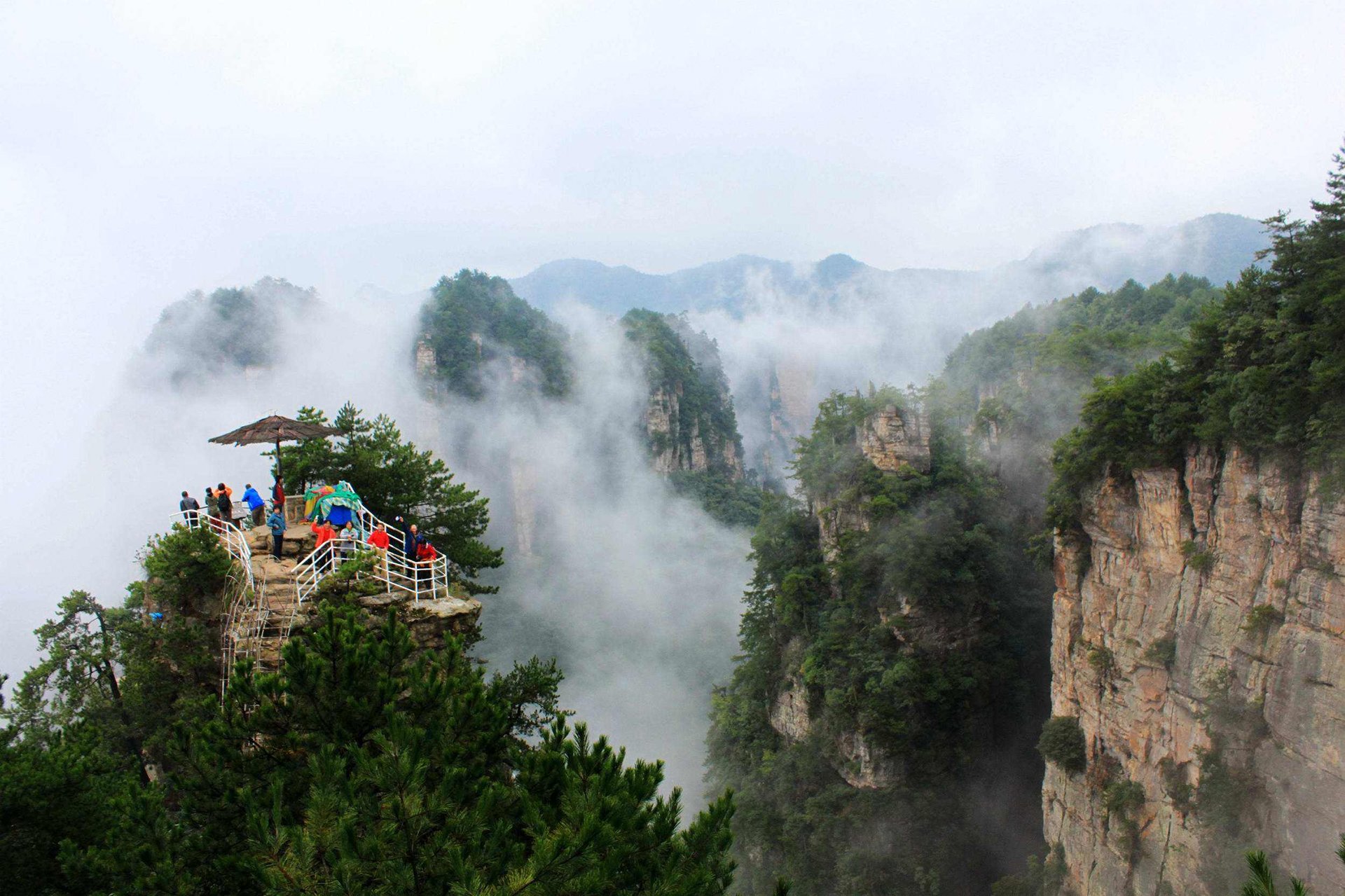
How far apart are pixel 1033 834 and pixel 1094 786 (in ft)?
31.1

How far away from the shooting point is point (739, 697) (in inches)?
1444

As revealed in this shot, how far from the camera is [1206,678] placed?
576 inches

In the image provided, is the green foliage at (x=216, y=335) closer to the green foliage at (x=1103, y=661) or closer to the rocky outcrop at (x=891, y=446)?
the rocky outcrop at (x=891, y=446)

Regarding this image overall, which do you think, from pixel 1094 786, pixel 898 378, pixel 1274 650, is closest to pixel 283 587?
pixel 1274 650

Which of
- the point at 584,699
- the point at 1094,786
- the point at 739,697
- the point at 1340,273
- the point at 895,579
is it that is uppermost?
the point at 1340,273

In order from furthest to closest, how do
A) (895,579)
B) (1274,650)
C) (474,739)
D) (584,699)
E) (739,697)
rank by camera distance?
Answer: 1. (584,699)
2. (739,697)
3. (895,579)
4. (1274,650)
5. (474,739)

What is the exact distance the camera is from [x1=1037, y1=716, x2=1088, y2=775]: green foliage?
19.0 metres

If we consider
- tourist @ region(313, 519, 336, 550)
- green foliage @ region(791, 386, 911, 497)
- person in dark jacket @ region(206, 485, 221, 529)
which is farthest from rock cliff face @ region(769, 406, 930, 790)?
person in dark jacket @ region(206, 485, 221, 529)

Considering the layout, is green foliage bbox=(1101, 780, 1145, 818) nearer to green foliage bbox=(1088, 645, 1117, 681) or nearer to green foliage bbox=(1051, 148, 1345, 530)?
green foliage bbox=(1088, 645, 1117, 681)

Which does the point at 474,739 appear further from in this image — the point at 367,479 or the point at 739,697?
the point at 739,697

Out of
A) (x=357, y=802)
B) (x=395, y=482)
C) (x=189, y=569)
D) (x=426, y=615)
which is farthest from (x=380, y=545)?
(x=395, y=482)

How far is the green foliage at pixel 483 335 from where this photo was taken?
74812mm

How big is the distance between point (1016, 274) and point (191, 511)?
459 ft

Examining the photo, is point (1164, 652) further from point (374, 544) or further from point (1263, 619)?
point (374, 544)
